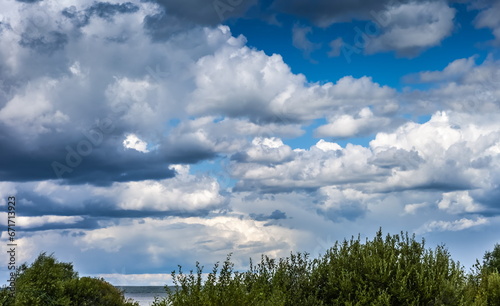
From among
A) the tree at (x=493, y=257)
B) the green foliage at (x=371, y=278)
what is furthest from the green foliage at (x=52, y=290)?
the tree at (x=493, y=257)

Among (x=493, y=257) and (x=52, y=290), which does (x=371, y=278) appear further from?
(x=493, y=257)

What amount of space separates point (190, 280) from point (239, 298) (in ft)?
8.21

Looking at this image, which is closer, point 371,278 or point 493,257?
point 371,278

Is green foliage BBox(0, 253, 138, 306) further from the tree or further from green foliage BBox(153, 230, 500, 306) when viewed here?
the tree

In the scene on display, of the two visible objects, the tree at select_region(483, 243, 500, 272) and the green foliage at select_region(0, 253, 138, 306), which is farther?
the tree at select_region(483, 243, 500, 272)

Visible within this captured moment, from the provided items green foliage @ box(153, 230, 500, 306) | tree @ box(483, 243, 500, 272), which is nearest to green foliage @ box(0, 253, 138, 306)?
green foliage @ box(153, 230, 500, 306)

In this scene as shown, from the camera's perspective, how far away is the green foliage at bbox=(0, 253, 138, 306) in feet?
113

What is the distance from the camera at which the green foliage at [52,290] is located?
34406mm

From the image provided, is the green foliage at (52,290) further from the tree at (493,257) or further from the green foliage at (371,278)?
the tree at (493,257)

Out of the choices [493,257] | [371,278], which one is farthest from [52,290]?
[493,257]

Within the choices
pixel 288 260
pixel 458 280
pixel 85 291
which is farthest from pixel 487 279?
pixel 85 291

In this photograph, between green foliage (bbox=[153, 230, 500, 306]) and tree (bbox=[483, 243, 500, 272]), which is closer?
green foliage (bbox=[153, 230, 500, 306])

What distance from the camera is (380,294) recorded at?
93.7 ft

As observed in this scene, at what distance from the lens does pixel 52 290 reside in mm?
38938
